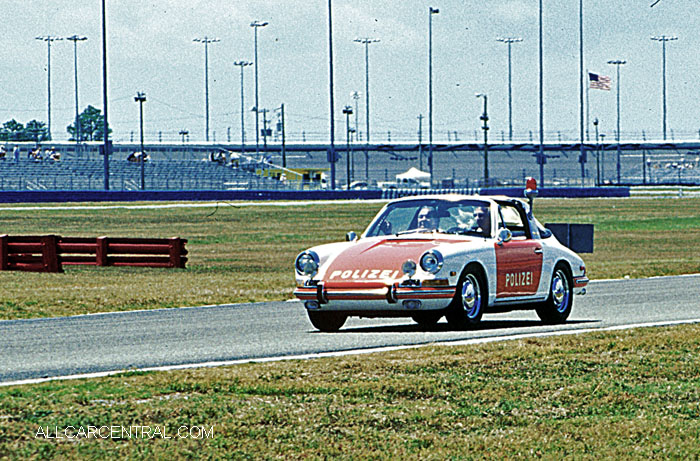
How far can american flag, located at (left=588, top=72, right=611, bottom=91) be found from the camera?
94000 mm

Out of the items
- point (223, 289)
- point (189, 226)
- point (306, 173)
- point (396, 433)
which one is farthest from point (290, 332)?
point (306, 173)

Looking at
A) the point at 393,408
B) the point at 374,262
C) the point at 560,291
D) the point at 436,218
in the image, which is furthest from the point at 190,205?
the point at 393,408

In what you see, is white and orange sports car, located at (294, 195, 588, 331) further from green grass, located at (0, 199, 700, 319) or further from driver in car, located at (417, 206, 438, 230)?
green grass, located at (0, 199, 700, 319)

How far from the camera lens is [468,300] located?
42.2 feet

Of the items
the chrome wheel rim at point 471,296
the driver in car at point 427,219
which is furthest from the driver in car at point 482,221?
the chrome wheel rim at point 471,296

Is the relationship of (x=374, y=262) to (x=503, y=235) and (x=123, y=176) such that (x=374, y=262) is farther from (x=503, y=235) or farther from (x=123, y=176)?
(x=123, y=176)

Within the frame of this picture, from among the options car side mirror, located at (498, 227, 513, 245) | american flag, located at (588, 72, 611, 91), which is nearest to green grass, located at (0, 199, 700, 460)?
car side mirror, located at (498, 227, 513, 245)

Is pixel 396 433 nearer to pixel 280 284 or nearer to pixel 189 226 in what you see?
pixel 280 284

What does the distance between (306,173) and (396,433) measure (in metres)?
112

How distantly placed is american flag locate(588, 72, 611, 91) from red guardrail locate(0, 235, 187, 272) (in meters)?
72.2

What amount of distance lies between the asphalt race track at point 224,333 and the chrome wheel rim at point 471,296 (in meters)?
0.23

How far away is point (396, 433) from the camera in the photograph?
732 centimetres

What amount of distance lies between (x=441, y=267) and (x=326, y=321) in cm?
177

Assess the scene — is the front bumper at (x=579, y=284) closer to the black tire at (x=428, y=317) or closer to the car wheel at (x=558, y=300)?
the car wheel at (x=558, y=300)
